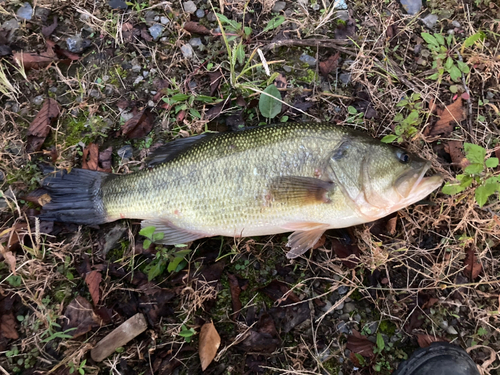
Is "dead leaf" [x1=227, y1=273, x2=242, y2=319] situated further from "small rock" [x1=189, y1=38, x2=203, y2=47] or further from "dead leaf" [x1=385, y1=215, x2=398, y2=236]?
"small rock" [x1=189, y1=38, x2=203, y2=47]

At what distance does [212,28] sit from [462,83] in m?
2.78

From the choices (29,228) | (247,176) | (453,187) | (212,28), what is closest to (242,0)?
(212,28)

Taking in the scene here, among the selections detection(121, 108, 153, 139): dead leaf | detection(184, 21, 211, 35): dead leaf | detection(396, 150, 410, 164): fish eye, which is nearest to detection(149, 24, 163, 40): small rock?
detection(184, 21, 211, 35): dead leaf

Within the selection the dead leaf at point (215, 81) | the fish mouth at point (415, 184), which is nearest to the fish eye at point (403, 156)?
the fish mouth at point (415, 184)

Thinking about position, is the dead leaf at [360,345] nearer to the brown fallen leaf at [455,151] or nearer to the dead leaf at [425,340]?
the dead leaf at [425,340]

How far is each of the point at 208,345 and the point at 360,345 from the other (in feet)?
4.60

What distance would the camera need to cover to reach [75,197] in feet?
10.8

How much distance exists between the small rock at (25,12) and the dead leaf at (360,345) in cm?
481

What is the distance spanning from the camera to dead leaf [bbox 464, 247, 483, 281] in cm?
315

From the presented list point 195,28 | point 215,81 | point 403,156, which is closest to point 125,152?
point 215,81

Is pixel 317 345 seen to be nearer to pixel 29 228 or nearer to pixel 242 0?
pixel 29 228

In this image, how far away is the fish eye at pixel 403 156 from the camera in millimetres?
2851

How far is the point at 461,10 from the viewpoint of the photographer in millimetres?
3613

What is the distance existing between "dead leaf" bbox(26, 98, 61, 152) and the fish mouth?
3534mm
